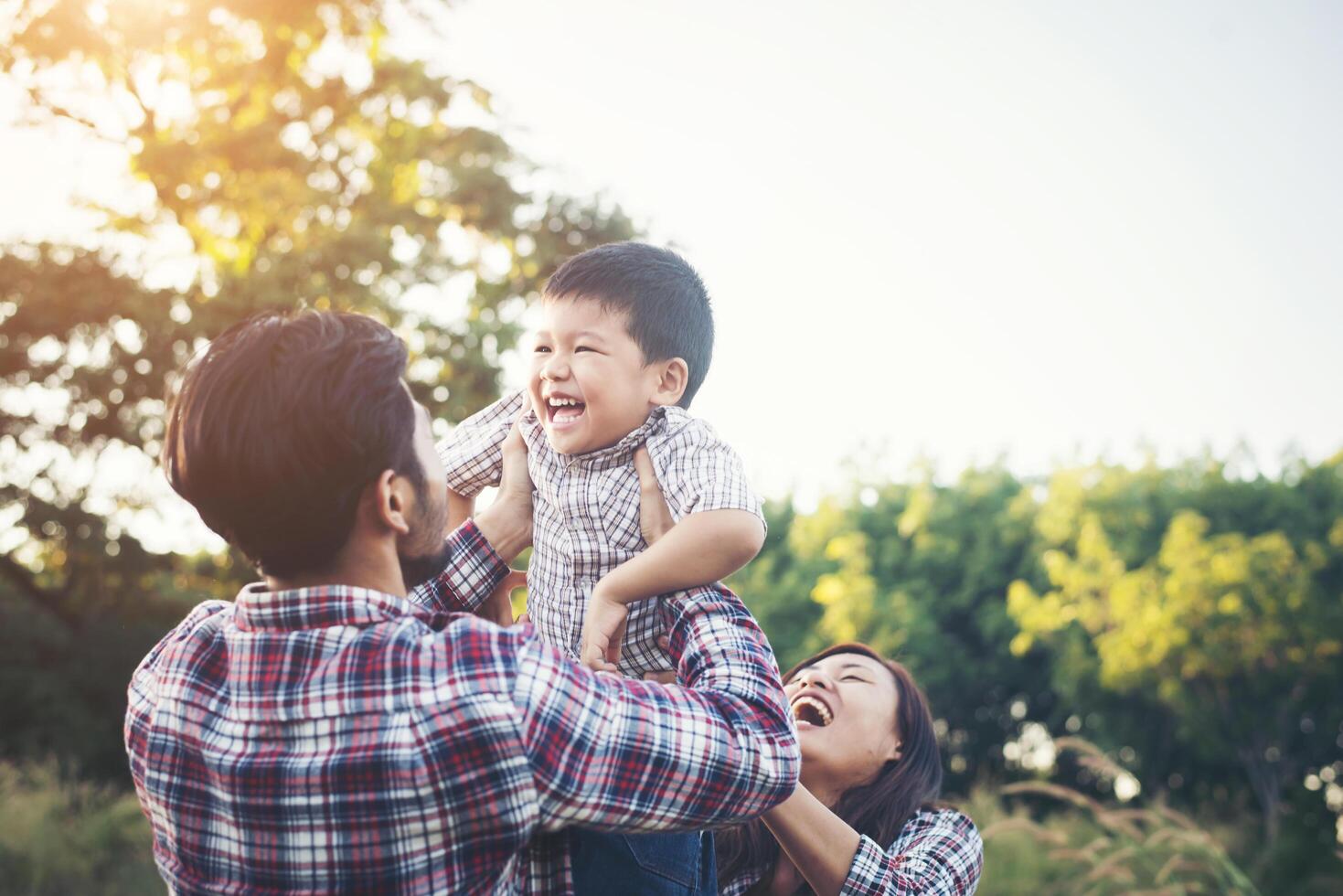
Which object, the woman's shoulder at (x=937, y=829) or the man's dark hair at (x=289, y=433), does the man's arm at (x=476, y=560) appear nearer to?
the man's dark hair at (x=289, y=433)

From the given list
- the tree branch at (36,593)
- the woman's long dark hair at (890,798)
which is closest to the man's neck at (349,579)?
the woman's long dark hair at (890,798)

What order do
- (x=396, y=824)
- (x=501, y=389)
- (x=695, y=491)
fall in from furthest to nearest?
(x=501, y=389)
(x=695, y=491)
(x=396, y=824)

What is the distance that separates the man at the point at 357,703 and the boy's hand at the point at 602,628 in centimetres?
36

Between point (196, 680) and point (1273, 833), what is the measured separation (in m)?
17.6

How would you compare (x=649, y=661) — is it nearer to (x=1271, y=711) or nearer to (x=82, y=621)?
(x=82, y=621)

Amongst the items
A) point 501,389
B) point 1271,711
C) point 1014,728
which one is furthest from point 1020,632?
point 501,389

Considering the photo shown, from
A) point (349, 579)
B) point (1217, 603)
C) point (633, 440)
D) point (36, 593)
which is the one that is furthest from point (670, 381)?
point (1217, 603)

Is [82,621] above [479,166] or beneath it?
beneath

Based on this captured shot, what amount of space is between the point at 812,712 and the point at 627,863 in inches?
45.7

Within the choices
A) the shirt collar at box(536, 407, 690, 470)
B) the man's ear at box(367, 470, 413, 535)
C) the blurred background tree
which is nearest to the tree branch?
the blurred background tree

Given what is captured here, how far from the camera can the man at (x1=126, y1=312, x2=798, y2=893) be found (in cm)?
148

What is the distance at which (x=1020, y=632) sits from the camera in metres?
20.6

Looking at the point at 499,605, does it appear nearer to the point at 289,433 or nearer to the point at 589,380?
the point at 589,380

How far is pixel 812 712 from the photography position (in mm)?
2988
